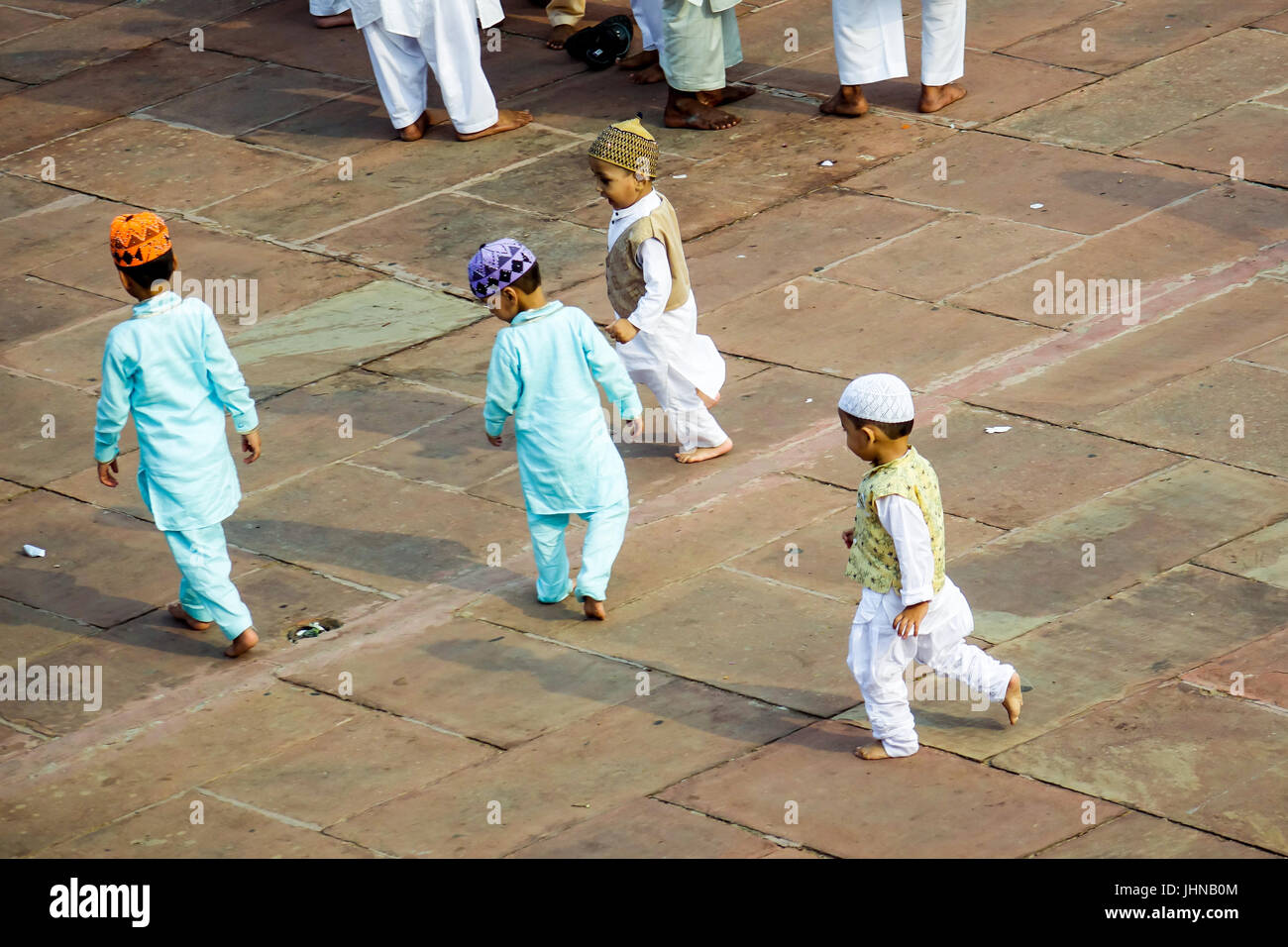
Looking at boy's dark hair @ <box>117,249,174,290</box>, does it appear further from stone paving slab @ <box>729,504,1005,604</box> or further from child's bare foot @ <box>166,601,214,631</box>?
stone paving slab @ <box>729,504,1005,604</box>

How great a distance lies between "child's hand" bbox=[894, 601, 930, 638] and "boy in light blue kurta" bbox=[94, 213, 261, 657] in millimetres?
2529

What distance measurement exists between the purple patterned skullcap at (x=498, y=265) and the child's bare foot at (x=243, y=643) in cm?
156

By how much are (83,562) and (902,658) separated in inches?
145

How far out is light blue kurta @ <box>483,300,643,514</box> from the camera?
21.9ft

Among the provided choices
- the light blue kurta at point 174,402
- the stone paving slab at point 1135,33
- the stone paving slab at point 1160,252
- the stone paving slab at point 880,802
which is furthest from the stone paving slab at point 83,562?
the stone paving slab at point 1135,33

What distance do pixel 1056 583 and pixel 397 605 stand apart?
2.53 metres

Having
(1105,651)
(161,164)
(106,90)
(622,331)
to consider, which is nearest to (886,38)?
(622,331)

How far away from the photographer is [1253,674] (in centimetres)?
615

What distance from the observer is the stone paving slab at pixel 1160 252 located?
29.4 ft

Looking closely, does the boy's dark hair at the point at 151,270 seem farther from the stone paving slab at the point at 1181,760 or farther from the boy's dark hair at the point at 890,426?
the stone paving slab at the point at 1181,760

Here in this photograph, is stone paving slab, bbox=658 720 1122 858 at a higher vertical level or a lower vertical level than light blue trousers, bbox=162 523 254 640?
lower

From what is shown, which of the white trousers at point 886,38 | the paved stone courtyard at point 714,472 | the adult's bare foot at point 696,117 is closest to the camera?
the paved stone courtyard at point 714,472

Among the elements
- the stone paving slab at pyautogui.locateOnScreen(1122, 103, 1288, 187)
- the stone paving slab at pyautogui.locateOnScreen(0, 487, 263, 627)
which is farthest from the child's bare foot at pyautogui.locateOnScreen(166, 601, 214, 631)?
the stone paving slab at pyautogui.locateOnScreen(1122, 103, 1288, 187)
